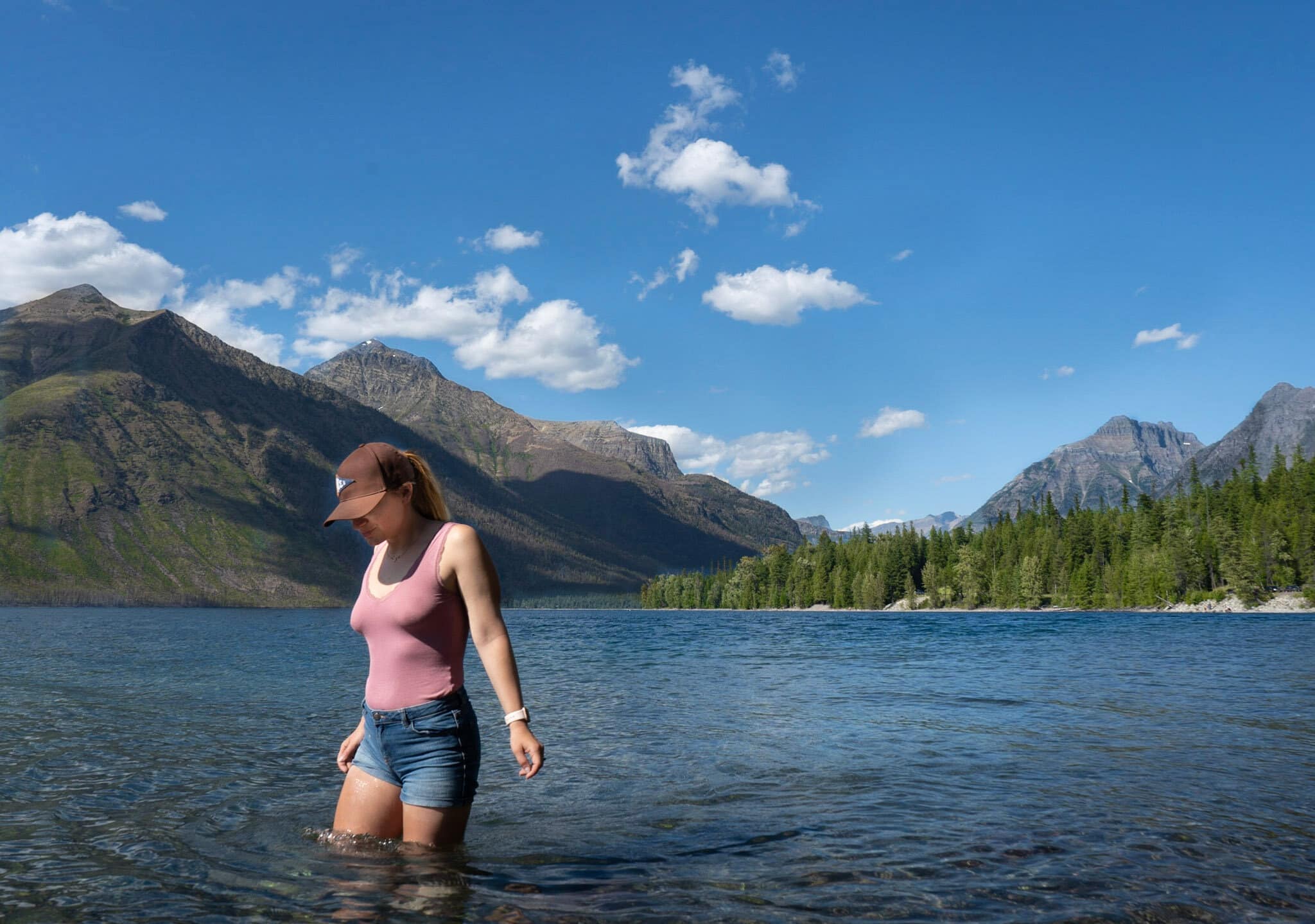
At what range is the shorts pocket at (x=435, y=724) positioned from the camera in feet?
20.4

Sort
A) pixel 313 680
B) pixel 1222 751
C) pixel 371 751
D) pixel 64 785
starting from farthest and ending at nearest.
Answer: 1. pixel 313 680
2. pixel 1222 751
3. pixel 64 785
4. pixel 371 751

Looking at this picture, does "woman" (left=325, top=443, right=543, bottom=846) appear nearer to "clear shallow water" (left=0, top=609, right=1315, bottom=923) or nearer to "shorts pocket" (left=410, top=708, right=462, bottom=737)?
"shorts pocket" (left=410, top=708, right=462, bottom=737)

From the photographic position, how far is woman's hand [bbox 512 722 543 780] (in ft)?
19.3

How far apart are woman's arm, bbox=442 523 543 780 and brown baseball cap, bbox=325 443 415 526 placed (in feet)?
2.10

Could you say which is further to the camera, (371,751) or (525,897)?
(525,897)

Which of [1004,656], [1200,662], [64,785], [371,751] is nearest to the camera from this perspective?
[371,751]

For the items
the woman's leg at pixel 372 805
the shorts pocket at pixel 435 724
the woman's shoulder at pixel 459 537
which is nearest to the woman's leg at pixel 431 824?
the woman's leg at pixel 372 805

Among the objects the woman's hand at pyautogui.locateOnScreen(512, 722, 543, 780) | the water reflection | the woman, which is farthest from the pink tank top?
the water reflection

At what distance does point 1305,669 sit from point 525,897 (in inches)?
1436

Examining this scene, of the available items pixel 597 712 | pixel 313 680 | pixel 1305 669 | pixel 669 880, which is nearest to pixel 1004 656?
pixel 1305 669

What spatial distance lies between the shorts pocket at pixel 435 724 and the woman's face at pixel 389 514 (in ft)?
4.39

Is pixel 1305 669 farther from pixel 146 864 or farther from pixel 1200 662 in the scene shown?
pixel 146 864

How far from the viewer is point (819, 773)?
13.9 meters

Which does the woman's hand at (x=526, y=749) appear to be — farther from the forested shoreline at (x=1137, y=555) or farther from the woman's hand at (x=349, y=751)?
the forested shoreline at (x=1137, y=555)
